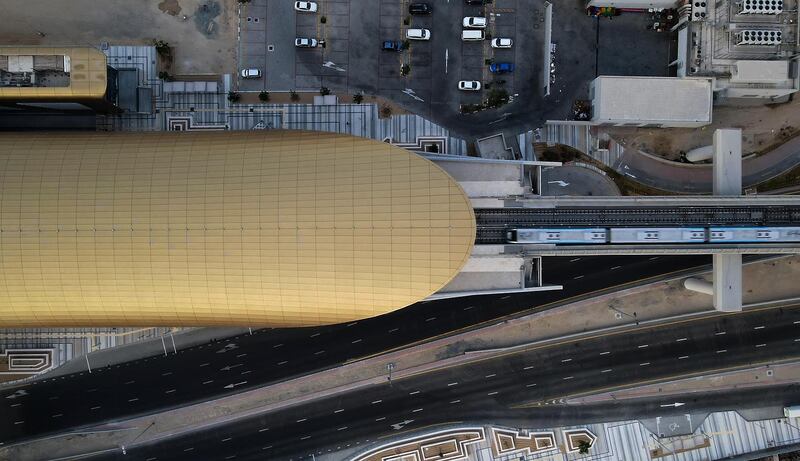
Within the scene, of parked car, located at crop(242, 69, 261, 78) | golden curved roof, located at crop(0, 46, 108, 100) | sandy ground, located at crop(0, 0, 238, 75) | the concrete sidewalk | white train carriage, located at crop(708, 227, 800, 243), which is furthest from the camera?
the concrete sidewalk

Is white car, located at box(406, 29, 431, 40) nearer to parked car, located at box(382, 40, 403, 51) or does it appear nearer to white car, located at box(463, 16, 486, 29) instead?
parked car, located at box(382, 40, 403, 51)

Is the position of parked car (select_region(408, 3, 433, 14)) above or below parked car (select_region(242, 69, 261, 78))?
above

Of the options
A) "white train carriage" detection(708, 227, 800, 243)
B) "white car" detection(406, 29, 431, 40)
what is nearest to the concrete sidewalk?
"white train carriage" detection(708, 227, 800, 243)

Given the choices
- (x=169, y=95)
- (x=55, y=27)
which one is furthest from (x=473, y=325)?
(x=55, y=27)

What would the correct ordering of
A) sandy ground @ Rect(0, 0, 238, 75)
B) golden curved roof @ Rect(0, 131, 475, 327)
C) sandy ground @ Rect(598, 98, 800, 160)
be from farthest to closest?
sandy ground @ Rect(598, 98, 800, 160) → sandy ground @ Rect(0, 0, 238, 75) → golden curved roof @ Rect(0, 131, 475, 327)

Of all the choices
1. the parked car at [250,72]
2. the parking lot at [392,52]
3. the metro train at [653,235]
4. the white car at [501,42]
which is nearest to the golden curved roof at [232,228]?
the metro train at [653,235]

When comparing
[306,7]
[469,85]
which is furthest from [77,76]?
[469,85]

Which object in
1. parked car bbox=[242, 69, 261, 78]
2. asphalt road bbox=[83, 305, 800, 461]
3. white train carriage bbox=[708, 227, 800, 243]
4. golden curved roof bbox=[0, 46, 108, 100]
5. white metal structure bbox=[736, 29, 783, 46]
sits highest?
white metal structure bbox=[736, 29, 783, 46]
